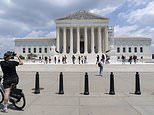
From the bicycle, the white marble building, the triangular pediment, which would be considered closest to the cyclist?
the bicycle

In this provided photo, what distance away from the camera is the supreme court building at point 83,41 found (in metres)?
103

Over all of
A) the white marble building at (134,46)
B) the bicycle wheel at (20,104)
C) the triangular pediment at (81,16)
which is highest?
the triangular pediment at (81,16)

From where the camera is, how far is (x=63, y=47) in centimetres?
10481

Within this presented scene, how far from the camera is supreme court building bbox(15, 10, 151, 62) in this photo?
102875 millimetres

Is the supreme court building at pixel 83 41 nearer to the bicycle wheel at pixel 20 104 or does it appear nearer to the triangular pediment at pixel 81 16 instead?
the triangular pediment at pixel 81 16

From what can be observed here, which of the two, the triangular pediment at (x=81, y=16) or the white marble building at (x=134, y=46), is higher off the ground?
the triangular pediment at (x=81, y=16)

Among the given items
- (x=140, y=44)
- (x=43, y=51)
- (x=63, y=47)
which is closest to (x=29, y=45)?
(x=43, y=51)

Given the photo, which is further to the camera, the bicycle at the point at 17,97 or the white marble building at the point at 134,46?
the white marble building at the point at 134,46

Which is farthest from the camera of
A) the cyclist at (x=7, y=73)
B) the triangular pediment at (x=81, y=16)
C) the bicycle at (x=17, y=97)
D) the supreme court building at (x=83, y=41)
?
the triangular pediment at (x=81, y=16)

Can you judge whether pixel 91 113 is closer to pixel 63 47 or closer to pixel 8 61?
pixel 8 61

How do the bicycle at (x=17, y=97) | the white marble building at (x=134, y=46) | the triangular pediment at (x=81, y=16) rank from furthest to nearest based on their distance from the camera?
the white marble building at (x=134, y=46) < the triangular pediment at (x=81, y=16) < the bicycle at (x=17, y=97)

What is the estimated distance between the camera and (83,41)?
108 meters

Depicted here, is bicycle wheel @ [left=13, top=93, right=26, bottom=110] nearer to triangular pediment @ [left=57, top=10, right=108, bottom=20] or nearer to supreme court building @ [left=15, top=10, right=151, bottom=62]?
supreme court building @ [left=15, top=10, right=151, bottom=62]

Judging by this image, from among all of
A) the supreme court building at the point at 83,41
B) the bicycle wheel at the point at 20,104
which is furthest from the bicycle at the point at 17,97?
the supreme court building at the point at 83,41
